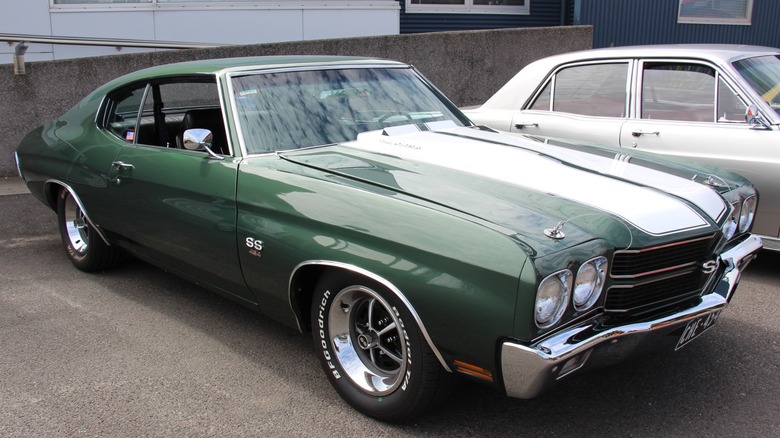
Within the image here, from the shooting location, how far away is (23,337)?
407 cm

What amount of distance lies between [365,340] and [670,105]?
3275 millimetres

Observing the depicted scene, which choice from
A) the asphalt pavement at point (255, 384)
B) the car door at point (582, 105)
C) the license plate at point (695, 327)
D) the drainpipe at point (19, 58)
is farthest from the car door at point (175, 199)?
the drainpipe at point (19, 58)

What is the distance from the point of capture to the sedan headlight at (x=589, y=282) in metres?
2.69

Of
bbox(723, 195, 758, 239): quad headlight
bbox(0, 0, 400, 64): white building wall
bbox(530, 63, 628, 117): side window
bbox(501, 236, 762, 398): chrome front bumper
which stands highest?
bbox(0, 0, 400, 64): white building wall

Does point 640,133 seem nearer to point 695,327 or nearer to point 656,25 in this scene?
point 695,327

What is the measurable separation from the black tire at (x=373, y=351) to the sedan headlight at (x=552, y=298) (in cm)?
48

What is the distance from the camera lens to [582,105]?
5.67 m

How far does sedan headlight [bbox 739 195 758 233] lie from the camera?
12.1 feet

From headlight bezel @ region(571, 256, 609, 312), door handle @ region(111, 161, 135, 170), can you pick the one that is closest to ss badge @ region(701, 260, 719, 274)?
headlight bezel @ region(571, 256, 609, 312)

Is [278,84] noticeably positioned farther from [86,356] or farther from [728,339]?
[728,339]

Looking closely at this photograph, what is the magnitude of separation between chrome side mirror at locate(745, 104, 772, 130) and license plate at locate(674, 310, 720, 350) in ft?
6.96

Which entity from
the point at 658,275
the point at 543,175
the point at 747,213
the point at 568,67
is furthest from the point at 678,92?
the point at 658,275

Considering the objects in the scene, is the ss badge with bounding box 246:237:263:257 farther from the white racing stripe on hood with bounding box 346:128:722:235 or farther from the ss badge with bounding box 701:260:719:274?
the ss badge with bounding box 701:260:719:274

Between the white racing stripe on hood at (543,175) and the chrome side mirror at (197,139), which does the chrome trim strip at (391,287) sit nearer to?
the white racing stripe on hood at (543,175)
